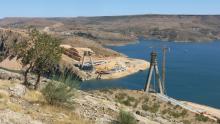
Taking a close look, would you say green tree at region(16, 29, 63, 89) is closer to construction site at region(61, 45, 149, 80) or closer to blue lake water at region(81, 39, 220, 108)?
blue lake water at region(81, 39, 220, 108)

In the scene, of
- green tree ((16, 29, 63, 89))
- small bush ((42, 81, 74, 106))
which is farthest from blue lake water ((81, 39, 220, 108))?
small bush ((42, 81, 74, 106))

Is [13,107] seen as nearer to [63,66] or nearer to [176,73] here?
[63,66]

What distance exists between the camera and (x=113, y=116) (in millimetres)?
23344

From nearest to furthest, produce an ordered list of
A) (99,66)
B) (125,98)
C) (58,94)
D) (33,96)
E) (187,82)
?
(58,94) → (33,96) → (125,98) → (187,82) → (99,66)

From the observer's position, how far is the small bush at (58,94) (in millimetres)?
22250

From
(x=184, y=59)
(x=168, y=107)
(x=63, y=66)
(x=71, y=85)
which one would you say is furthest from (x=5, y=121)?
(x=184, y=59)

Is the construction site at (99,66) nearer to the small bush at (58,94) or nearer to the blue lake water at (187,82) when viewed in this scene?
the blue lake water at (187,82)

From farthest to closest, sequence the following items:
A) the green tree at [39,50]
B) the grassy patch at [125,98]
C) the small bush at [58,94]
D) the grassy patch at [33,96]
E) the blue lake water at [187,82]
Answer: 1. the blue lake water at [187,82]
2. the grassy patch at [125,98]
3. the green tree at [39,50]
4. the grassy patch at [33,96]
5. the small bush at [58,94]

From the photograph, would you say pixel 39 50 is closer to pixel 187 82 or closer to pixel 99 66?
pixel 187 82

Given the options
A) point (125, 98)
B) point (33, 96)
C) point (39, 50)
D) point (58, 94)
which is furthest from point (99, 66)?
point (58, 94)

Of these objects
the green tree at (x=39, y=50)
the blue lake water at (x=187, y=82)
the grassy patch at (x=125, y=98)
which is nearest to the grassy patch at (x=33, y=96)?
the green tree at (x=39, y=50)

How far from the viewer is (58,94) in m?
22.1

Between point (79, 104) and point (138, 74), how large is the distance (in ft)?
377

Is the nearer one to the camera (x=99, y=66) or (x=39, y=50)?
(x=39, y=50)
